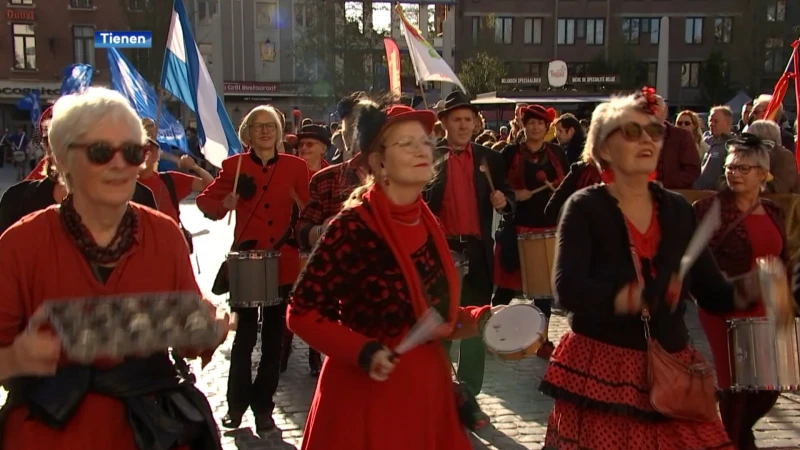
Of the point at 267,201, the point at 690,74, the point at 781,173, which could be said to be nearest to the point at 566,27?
the point at 690,74

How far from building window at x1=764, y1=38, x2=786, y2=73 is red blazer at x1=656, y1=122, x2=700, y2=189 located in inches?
2099

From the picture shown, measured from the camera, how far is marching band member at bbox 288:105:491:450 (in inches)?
122

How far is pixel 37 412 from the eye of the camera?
2.68 metres

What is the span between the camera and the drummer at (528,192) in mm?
8109

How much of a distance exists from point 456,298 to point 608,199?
2.47 ft

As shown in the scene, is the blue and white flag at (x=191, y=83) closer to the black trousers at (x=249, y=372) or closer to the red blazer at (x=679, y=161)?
the black trousers at (x=249, y=372)

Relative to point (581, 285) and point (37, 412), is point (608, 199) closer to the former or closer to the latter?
point (581, 285)

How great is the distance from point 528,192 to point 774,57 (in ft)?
188

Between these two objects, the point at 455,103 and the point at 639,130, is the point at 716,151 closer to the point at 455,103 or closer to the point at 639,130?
the point at 455,103

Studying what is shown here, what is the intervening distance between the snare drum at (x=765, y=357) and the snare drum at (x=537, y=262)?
292cm

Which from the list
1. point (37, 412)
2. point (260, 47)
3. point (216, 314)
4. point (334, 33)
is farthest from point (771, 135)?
point (260, 47)

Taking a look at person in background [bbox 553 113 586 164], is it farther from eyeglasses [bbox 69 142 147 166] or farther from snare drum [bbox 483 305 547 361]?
eyeglasses [bbox 69 142 147 166]

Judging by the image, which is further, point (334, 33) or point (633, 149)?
point (334, 33)

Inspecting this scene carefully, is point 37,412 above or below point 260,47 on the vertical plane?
below
